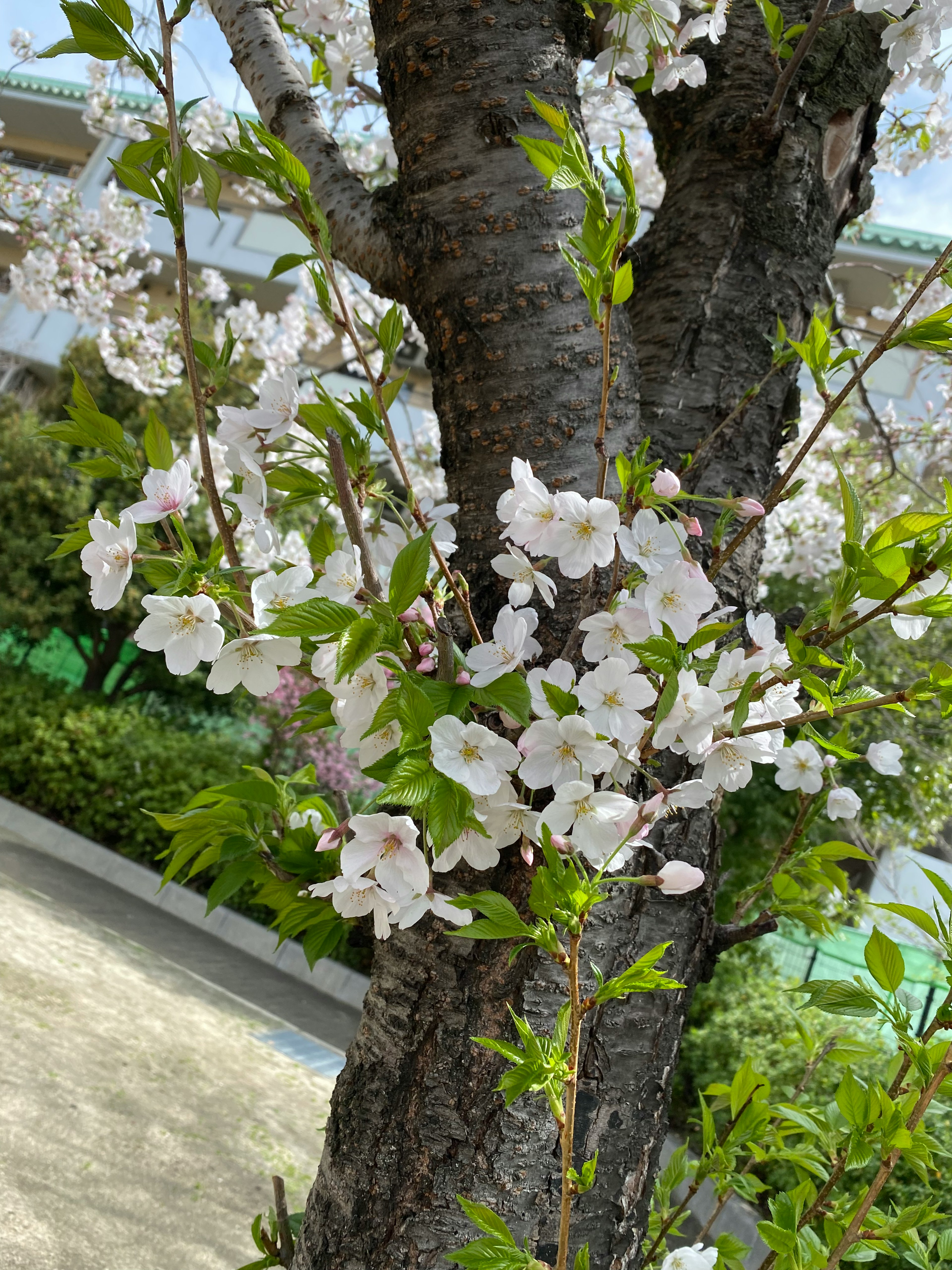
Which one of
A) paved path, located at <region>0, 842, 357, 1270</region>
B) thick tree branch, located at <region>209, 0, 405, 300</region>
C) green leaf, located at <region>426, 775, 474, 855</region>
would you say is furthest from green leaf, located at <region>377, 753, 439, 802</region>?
paved path, located at <region>0, 842, 357, 1270</region>

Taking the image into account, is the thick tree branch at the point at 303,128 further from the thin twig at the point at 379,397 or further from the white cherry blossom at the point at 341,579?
the white cherry blossom at the point at 341,579

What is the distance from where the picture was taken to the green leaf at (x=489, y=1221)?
670 mm

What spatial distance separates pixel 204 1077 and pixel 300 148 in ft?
10.9

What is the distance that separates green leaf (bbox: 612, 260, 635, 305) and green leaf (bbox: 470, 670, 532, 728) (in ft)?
1.00

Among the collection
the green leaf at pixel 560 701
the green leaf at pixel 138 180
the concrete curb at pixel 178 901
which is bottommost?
the concrete curb at pixel 178 901

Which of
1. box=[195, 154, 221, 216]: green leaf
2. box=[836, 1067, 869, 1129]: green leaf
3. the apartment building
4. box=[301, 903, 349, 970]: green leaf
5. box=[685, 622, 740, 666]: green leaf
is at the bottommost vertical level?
box=[301, 903, 349, 970]: green leaf

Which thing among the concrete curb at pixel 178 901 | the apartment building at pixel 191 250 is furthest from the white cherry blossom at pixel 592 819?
the apartment building at pixel 191 250

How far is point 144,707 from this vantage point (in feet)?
31.0

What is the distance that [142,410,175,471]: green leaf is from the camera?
31.6 inches

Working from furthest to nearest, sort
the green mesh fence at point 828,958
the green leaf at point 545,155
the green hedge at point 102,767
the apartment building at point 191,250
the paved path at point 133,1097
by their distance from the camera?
the apartment building at point 191,250
the green hedge at point 102,767
the green mesh fence at point 828,958
the paved path at point 133,1097
the green leaf at point 545,155

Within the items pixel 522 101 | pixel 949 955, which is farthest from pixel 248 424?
pixel 949 955

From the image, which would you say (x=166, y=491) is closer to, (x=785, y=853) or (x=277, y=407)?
(x=277, y=407)

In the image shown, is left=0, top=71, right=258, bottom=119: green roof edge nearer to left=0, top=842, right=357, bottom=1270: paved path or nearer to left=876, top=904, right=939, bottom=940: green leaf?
left=0, top=842, right=357, bottom=1270: paved path

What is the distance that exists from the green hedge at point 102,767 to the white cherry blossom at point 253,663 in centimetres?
626
